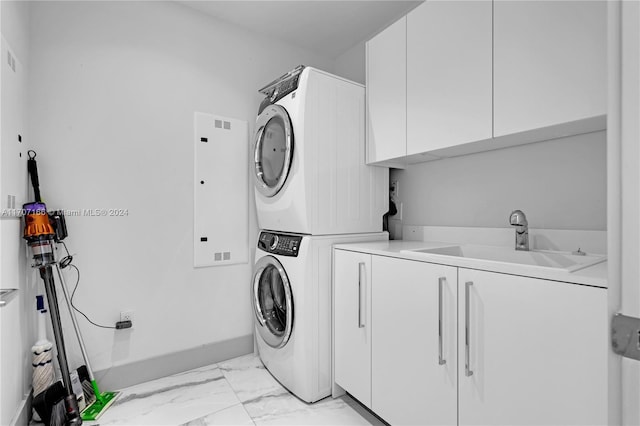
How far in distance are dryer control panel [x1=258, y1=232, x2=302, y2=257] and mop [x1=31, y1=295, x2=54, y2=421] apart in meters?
1.29

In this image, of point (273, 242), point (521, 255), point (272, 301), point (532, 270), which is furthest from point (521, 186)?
point (272, 301)

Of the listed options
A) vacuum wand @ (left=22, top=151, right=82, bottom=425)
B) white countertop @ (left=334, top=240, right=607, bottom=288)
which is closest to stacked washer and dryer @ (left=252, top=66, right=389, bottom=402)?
white countertop @ (left=334, top=240, right=607, bottom=288)

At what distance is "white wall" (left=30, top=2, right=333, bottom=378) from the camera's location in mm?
1921

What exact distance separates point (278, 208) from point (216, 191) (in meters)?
0.63

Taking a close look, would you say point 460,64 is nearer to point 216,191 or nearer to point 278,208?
point 278,208

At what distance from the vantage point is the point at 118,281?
208 cm

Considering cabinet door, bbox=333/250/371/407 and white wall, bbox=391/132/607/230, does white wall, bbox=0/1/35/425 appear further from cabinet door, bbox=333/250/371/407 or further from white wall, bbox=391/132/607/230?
white wall, bbox=391/132/607/230

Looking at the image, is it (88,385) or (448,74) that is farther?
(88,385)

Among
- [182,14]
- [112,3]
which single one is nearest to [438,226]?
[182,14]

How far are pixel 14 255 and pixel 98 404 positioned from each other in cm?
98

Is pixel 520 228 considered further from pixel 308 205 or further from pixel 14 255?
pixel 14 255

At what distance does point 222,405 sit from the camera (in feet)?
→ 6.18

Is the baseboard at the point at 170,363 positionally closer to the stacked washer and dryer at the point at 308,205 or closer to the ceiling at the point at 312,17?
the stacked washer and dryer at the point at 308,205

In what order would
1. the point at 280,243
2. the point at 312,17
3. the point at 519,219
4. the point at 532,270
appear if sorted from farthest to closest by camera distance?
the point at 312,17
the point at 280,243
the point at 519,219
the point at 532,270
